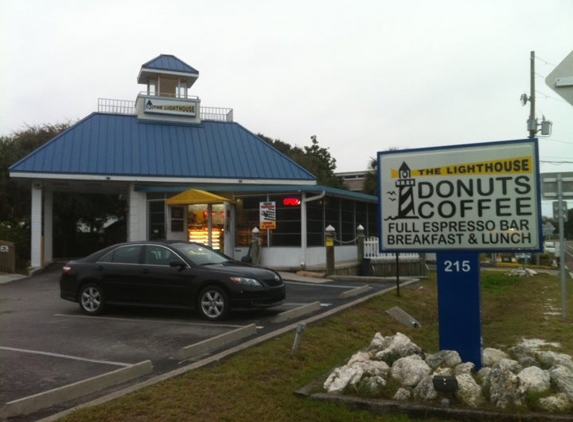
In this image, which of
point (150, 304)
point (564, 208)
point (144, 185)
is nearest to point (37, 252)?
point (144, 185)

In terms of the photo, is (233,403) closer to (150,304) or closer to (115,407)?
(115,407)

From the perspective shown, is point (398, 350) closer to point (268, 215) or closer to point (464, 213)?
point (464, 213)

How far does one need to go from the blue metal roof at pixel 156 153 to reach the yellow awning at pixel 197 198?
3.01m

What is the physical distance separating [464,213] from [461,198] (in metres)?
0.20

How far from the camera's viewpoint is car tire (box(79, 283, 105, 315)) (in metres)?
10.9

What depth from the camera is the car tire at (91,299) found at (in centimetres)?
1089

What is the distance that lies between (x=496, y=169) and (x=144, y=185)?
18.5m

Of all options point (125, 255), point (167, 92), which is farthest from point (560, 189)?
point (167, 92)

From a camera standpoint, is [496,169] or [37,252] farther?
[37,252]

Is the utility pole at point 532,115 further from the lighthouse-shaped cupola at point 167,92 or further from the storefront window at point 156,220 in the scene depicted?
the storefront window at point 156,220

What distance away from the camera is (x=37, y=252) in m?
21.9

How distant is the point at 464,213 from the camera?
23.4 feet

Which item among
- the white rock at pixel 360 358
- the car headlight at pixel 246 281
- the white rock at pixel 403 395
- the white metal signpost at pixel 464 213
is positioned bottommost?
the white rock at pixel 403 395

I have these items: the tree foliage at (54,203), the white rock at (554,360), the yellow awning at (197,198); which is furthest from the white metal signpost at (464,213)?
the tree foliage at (54,203)
